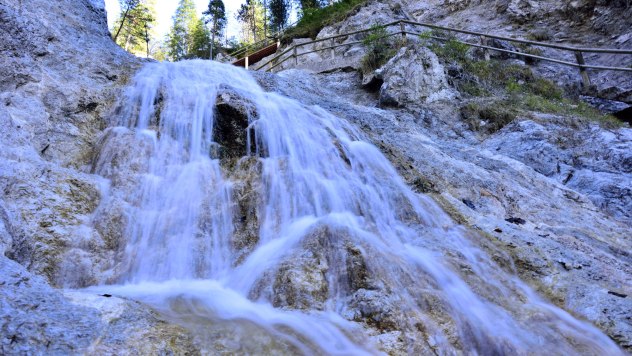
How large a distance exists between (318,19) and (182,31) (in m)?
24.8

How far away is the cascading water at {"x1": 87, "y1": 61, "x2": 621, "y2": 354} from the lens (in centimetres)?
349

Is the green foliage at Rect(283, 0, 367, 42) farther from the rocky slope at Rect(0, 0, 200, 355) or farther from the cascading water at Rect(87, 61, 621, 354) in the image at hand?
the cascading water at Rect(87, 61, 621, 354)

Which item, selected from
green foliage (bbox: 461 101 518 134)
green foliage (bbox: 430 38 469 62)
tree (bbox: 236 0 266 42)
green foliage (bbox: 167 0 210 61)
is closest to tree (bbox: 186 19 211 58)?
green foliage (bbox: 167 0 210 61)

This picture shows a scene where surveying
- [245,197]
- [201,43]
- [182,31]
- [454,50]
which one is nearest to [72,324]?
[245,197]

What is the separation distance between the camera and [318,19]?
869 inches

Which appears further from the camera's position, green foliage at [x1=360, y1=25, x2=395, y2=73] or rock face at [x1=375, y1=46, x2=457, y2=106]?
green foliage at [x1=360, y1=25, x2=395, y2=73]

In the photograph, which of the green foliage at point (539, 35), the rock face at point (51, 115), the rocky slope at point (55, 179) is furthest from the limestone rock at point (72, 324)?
the green foliage at point (539, 35)

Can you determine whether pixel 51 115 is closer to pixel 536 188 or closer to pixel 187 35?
pixel 536 188

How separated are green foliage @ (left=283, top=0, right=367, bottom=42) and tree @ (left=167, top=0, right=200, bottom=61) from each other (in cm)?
2129

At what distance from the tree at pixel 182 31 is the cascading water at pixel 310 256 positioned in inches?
1456

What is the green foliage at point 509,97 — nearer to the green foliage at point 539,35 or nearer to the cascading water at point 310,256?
the cascading water at point 310,256

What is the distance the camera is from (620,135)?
8523 millimetres

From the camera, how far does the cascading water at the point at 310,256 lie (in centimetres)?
349

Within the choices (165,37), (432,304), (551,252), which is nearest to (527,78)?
(551,252)
